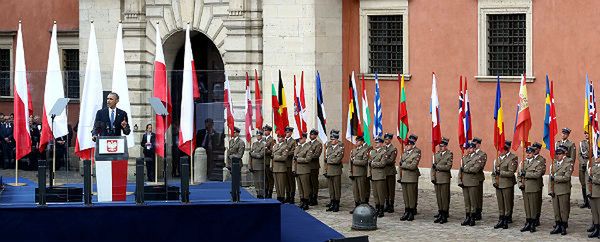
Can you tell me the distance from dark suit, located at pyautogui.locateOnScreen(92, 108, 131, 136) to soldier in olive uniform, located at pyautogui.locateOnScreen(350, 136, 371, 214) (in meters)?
9.06

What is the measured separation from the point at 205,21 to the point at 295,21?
259 cm

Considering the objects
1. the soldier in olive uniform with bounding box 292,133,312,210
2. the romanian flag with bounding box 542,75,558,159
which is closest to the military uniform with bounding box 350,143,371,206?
the soldier in olive uniform with bounding box 292,133,312,210

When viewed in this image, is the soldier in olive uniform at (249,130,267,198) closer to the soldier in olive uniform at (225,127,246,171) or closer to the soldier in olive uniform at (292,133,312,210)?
the soldier in olive uniform at (225,127,246,171)

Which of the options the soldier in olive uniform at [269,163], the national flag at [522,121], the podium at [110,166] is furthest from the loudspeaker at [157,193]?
the soldier in olive uniform at [269,163]

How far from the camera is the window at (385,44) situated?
126 ft

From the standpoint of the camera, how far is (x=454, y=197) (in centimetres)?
3650

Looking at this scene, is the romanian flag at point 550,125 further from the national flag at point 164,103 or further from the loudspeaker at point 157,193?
the loudspeaker at point 157,193

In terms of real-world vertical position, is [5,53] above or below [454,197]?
above

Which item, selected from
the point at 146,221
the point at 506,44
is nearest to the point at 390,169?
the point at 506,44

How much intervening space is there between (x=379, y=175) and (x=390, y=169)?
0.29 metres

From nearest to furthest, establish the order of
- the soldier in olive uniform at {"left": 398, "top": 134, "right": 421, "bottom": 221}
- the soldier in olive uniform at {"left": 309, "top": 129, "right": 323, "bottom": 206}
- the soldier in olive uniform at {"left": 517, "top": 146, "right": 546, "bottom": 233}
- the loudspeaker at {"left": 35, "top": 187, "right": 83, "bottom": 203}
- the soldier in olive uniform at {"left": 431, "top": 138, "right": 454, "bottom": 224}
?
the loudspeaker at {"left": 35, "top": 187, "right": 83, "bottom": 203}, the soldier in olive uniform at {"left": 517, "top": 146, "right": 546, "bottom": 233}, the soldier in olive uniform at {"left": 431, "top": 138, "right": 454, "bottom": 224}, the soldier in olive uniform at {"left": 398, "top": 134, "right": 421, "bottom": 221}, the soldier in olive uniform at {"left": 309, "top": 129, "right": 323, "bottom": 206}

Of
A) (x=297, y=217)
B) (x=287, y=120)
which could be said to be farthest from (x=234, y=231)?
(x=287, y=120)

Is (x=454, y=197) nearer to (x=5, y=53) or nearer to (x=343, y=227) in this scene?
(x=343, y=227)

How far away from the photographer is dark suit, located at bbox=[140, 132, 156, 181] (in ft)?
84.8
